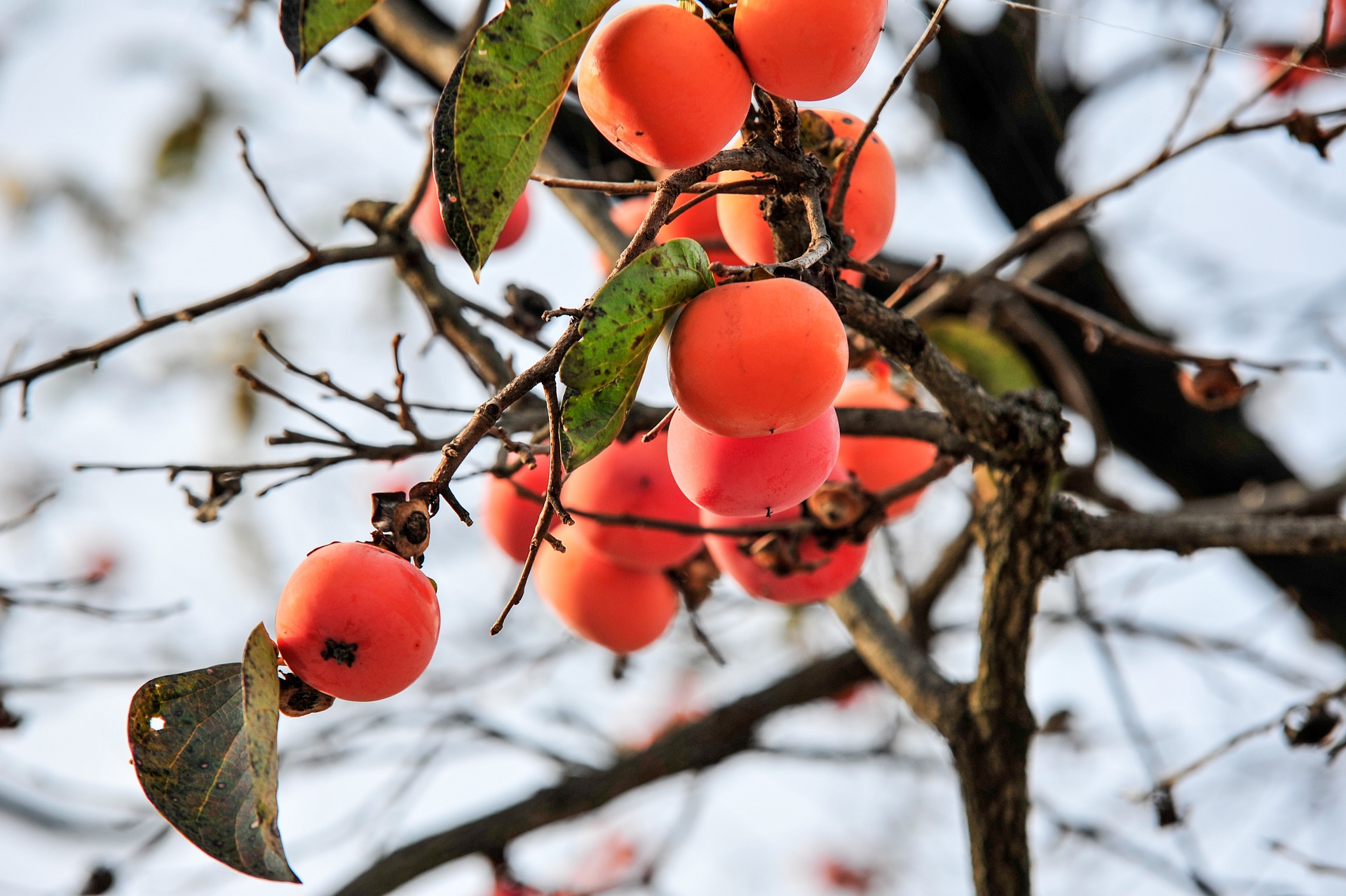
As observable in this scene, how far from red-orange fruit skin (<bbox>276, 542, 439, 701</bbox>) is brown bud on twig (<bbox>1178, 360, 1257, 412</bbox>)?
1325 mm

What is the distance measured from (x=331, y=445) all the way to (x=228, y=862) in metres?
0.50

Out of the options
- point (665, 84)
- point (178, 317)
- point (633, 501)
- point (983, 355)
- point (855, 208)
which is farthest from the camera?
point (983, 355)

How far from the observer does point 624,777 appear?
2047mm

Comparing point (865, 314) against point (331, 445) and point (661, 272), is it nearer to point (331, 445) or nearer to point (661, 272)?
point (661, 272)

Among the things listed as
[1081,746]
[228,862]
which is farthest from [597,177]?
[1081,746]

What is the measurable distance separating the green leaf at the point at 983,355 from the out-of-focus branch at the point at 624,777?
25.3 inches

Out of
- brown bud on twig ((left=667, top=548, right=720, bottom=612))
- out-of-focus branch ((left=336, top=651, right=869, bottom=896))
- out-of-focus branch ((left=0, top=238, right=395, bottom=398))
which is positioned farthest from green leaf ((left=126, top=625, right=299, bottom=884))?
out-of-focus branch ((left=336, top=651, right=869, bottom=896))

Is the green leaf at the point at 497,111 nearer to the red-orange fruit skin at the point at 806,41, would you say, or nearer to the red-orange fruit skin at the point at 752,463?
the red-orange fruit skin at the point at 806,41

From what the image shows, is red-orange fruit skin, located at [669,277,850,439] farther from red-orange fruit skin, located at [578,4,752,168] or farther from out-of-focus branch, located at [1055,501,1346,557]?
out-of-focus branch, located at [1055,501,1346,557]

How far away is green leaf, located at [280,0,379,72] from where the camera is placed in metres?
0.67

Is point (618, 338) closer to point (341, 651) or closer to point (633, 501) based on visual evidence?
point (341, 651)

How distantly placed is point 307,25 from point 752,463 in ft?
1.61

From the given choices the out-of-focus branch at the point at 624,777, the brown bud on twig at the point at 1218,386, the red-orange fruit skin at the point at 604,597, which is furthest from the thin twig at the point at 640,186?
the out-of-focus branch at the point at 624,777

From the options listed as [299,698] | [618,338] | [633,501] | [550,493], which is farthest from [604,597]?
[618,338]
